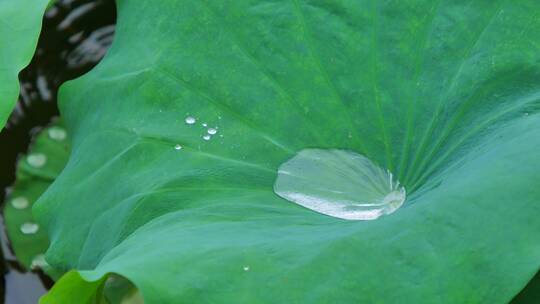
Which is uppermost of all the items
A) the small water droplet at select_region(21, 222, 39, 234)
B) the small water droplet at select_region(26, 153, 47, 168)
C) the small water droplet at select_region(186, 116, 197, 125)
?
the small water droplet at select_region(186, 116, 197, 125)

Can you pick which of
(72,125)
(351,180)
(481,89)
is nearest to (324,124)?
(351,180)

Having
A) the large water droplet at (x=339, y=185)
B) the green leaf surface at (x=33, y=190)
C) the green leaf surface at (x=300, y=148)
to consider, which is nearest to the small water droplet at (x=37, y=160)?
the green leaf surface at (x=33, y=190)

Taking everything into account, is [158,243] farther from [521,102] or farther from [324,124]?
[521,102]

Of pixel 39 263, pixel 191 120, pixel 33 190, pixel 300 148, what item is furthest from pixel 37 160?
pixel 300 148

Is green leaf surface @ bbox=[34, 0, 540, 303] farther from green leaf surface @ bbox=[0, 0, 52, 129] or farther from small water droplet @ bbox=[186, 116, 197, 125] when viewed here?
green leaf surface @ bbox=[0, 0, 52, 129]

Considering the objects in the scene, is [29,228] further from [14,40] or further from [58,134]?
[14,40]

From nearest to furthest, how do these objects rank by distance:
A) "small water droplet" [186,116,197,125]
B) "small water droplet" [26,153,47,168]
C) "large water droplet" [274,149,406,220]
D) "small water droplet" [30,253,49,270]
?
"large water droplet" [274,149,406,220] → "small water droplet" [186,116,197,125] → "small water droplet" [30,253,49,270] → "small water droplet" [26,153,47,168]

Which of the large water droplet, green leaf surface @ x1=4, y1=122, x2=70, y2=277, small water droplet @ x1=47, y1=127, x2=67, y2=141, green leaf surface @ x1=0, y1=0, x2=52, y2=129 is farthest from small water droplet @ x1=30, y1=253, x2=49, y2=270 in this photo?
the large water droplet
